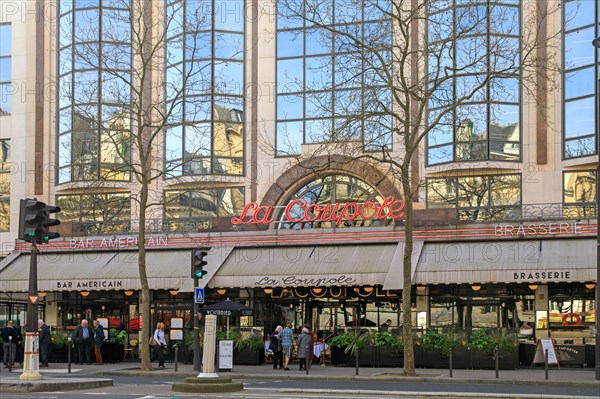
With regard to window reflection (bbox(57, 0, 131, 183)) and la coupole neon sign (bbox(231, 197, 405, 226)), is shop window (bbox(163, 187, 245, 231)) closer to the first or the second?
la coupole neon sign (bbox(231, 197, 405, 226))

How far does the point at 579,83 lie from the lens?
37.1 meters

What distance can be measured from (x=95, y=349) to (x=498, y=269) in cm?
1510

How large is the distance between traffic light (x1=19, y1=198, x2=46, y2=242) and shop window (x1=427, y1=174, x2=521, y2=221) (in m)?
19.1

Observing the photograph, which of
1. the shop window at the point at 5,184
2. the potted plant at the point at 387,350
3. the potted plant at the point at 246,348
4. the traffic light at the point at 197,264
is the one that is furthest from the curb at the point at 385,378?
the shop window at the point at 5,184

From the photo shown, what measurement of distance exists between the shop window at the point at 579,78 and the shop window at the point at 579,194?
84cm

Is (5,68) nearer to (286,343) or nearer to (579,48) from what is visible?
(286,343)

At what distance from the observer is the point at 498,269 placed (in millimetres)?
34812

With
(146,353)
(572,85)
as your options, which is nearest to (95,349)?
(146,353)

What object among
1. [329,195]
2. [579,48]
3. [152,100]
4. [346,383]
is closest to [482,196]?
[329,195]

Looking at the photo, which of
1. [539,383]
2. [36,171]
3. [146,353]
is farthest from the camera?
[36,171]

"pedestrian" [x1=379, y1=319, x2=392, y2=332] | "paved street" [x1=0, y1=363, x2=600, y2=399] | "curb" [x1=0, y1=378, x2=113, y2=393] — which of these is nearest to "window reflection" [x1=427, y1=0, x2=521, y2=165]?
"pedestrian" [x1=379, y1=319, x2=392, y2=332]

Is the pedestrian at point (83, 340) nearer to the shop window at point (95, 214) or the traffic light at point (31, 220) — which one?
the shop window at point (95, 214)

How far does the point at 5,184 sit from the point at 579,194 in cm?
2566

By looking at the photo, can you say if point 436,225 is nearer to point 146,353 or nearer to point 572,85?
point 572,85
